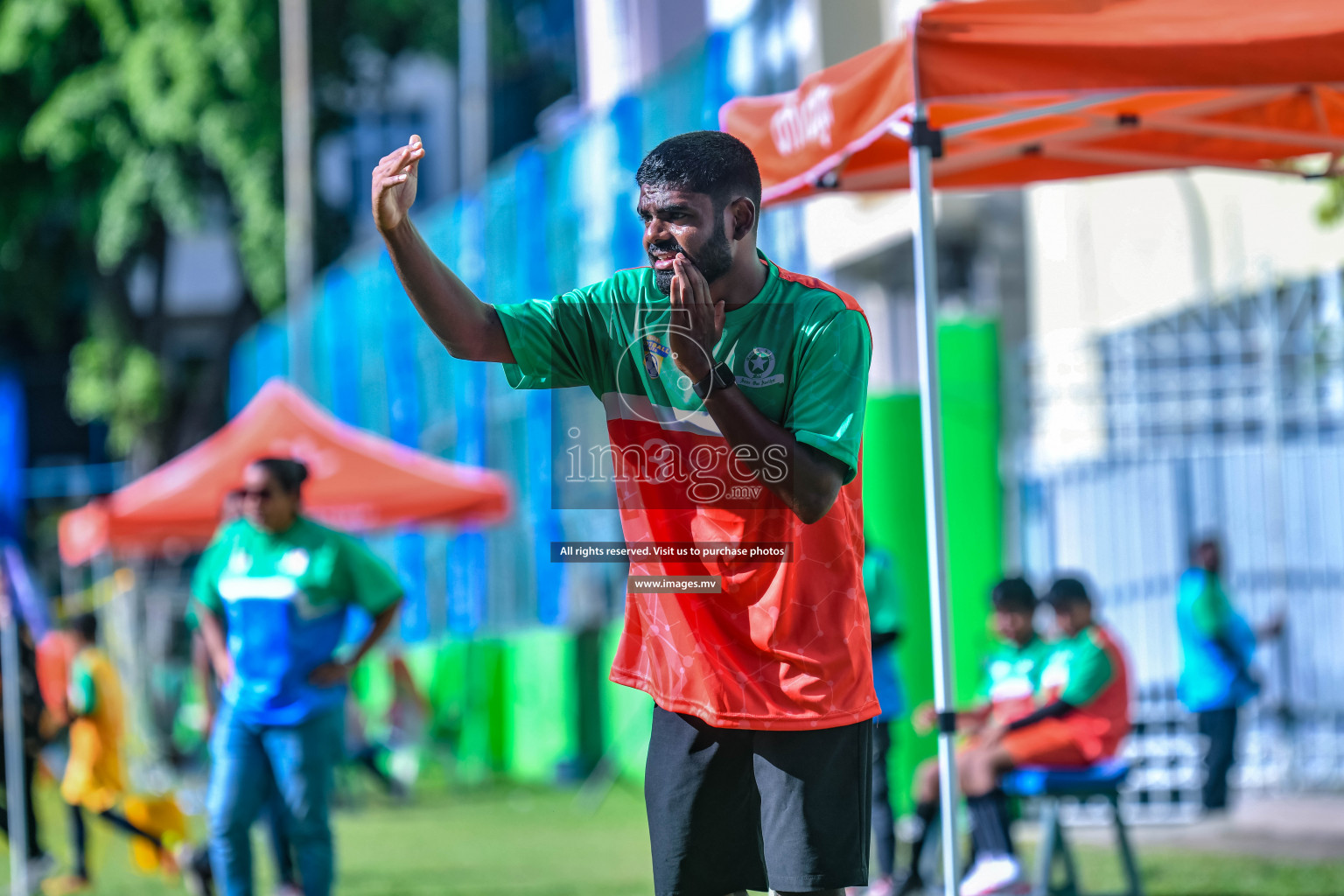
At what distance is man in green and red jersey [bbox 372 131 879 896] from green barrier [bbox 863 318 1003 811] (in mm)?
6432

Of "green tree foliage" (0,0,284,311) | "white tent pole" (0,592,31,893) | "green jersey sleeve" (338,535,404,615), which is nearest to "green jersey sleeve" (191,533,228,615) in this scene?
"green jersey sleeve" (338,535,404,615)

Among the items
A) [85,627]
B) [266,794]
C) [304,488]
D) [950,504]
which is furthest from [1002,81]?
[304,488]

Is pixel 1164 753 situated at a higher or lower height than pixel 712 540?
lower

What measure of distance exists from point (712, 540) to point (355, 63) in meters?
29.6

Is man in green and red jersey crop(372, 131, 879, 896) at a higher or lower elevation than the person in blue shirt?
higher

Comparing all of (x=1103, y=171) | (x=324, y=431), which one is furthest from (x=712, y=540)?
(x=324, y=431)

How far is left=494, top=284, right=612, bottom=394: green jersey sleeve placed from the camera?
3379 mm

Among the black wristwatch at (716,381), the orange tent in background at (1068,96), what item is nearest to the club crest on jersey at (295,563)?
the orange tent in background at (1068,96)

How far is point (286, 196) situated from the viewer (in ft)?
91.7

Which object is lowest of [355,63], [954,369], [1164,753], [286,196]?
[1164,753]

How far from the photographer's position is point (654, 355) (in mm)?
3299

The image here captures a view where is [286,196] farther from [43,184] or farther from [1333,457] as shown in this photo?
[1333,457]

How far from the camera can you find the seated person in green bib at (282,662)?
255 inches

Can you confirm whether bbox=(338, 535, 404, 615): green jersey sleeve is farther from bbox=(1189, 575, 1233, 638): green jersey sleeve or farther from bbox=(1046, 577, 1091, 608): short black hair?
bbox=(1189, 575, 1233, 638): green jersey sleeve
